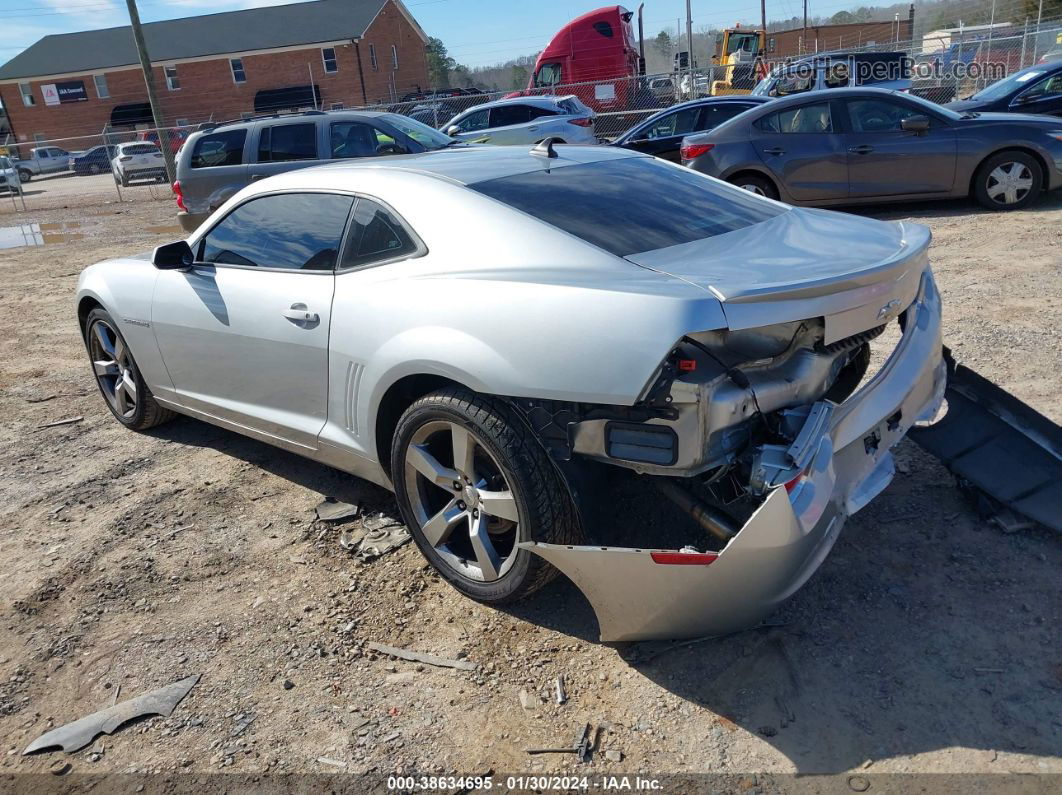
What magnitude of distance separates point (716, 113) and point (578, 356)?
1122 cm

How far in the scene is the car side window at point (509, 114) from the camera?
1803 centimetres

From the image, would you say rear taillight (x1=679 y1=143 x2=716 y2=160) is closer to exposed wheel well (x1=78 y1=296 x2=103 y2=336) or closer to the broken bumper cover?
exposed wheel well (x1=78 y1=296 x2=103 y2=336)

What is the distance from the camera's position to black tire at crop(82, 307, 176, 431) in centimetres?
494

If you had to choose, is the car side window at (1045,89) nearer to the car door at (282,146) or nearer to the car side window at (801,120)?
the car side window at (801,120)

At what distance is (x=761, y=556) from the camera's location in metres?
2.34

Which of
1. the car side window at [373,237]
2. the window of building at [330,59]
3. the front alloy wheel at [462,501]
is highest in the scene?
the window of building at [330,59]

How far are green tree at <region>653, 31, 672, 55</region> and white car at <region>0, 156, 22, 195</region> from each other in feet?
270

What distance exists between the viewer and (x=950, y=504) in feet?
11.6

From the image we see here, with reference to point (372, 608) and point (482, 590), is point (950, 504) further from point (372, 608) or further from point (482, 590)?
point (372, 608)

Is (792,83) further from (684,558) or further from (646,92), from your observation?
(684,558)

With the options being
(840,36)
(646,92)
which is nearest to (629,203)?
(646,92)

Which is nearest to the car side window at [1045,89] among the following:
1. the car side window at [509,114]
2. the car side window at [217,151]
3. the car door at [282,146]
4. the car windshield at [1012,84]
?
the car windshield at [1012,84]

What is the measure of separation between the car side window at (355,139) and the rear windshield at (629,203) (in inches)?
310

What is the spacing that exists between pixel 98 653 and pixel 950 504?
3.48 metres
